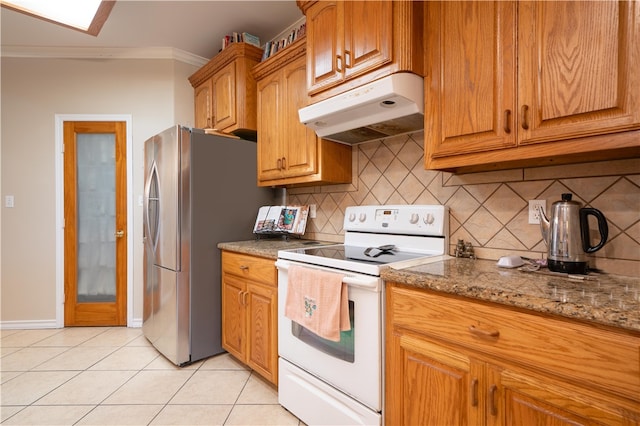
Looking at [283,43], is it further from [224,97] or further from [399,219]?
[399,219]

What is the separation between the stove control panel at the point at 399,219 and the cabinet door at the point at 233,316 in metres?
0.85

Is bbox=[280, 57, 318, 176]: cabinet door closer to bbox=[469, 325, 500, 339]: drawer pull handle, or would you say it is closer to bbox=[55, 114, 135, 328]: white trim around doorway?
bbox=[469, 325, 500, 339]: drawer pull handle

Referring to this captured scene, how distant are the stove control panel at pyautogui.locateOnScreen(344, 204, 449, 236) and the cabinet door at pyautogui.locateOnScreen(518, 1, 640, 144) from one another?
59 centimetres

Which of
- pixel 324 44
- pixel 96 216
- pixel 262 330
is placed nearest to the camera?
pixel 324 44

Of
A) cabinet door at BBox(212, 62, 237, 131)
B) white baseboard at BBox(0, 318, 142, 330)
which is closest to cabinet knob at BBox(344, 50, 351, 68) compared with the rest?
cabinet door at BBox(212, 62, 237, 131)

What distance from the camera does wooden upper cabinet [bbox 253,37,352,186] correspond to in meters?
2.08

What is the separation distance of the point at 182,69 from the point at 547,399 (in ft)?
11.7

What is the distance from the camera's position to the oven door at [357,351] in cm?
127

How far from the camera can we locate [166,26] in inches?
104

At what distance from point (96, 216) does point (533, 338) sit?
358 centimetres

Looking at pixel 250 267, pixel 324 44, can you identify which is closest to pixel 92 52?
pixel 324 44

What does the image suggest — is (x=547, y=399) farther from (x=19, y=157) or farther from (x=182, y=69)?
(x=19, y=157)

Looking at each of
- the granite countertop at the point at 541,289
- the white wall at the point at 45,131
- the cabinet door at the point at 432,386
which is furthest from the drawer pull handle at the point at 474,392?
the white wall at the point at 45,131

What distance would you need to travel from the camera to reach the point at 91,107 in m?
3.05
